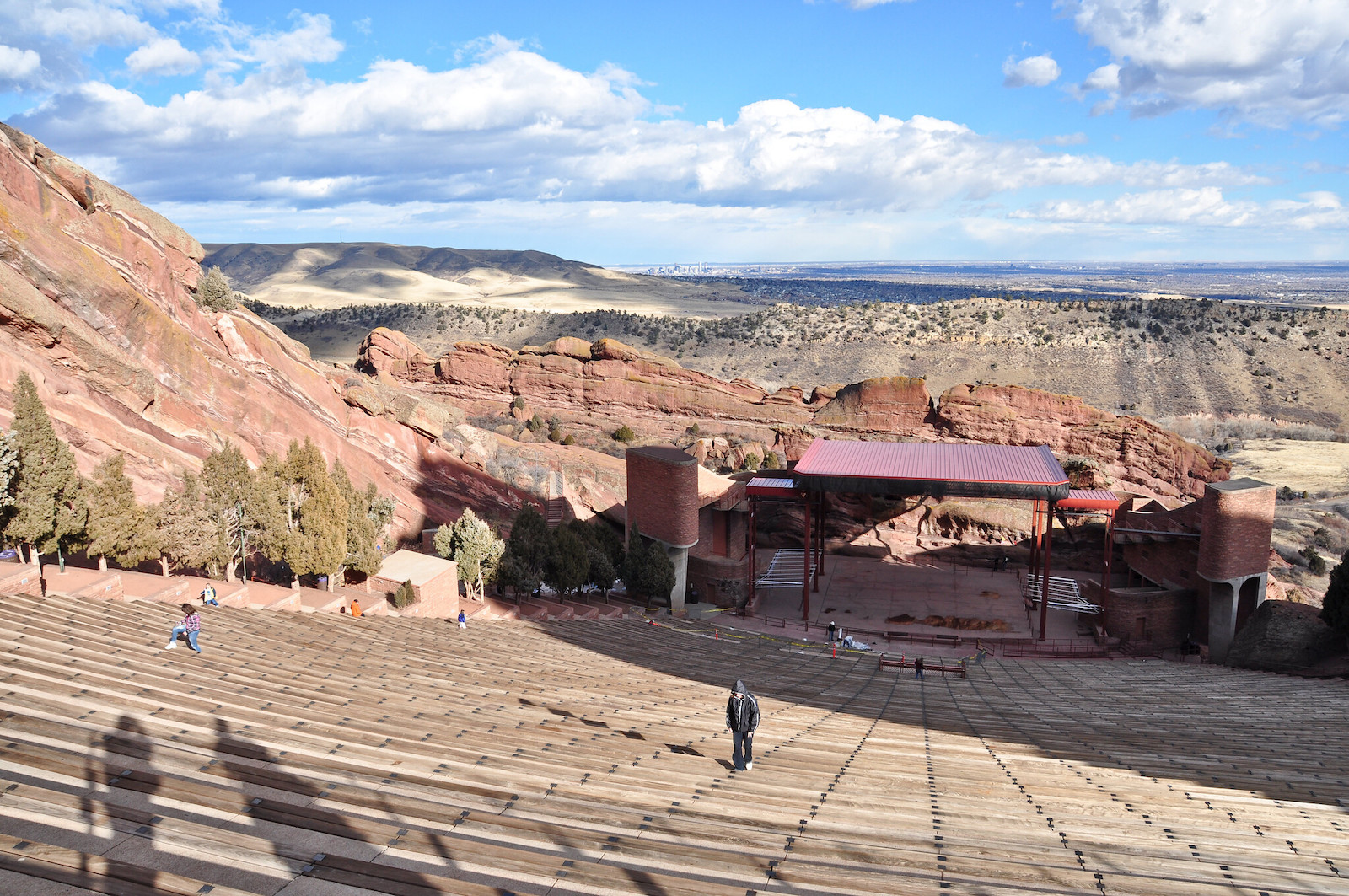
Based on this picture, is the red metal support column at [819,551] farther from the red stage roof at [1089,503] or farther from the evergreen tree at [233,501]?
the evergreen tree at [233,501]

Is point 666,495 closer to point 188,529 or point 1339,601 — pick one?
point 188,529

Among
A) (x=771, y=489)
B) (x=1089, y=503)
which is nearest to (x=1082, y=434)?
(x=1089, y=503)

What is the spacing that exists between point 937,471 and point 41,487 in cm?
2725

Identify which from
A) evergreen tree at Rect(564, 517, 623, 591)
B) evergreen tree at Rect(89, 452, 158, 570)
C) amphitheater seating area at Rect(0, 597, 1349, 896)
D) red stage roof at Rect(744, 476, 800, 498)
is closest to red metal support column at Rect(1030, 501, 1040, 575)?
red stage roof at Rect(744, 476, 800, 498)

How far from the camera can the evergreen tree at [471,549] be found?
26.7 meters

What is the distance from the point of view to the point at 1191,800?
1110 cm

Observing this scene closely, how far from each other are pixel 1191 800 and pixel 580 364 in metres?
52.9

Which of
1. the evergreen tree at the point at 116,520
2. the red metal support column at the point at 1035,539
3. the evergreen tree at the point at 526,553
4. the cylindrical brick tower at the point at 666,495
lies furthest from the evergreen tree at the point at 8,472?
the red metal support column at the point at 1035,539

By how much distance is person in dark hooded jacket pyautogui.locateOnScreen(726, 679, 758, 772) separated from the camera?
10.9m

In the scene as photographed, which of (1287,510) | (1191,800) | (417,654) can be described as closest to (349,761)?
(417,654)

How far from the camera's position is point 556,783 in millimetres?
9391

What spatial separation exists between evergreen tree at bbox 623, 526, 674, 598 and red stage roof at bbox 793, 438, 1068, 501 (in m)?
6.19

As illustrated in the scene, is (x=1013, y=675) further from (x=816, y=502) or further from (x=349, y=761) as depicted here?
(x=349, y=761)

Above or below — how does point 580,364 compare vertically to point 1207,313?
below
